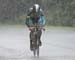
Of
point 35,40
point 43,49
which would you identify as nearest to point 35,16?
point 35,40

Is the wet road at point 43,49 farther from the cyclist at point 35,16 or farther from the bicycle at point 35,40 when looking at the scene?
the cyclist at point 35,16

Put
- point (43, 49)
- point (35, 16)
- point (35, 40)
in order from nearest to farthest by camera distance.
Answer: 1. point (35, 16)
2. point (35, 40)
3. point (43, 49)

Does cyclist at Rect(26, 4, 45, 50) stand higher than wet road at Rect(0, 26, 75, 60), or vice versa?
cyclist at Rect(26, 4, 45, 50)

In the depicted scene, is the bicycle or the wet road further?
the bicycle

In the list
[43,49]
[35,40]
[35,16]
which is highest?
[35,16]

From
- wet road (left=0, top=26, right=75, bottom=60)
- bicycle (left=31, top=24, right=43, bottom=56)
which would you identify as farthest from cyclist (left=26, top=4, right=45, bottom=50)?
wet road (left=0, top=26, right=75, bottom=60)

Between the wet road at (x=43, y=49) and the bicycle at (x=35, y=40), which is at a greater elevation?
the bicycle at (x=35, y=40)

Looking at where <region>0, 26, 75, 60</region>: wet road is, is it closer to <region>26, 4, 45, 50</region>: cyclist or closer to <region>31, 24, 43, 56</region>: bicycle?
<region>31, 24, 43, 56</region>: bicycle

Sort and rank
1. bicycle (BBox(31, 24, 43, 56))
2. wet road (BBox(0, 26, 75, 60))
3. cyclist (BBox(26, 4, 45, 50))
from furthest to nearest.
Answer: bicycle (BBox(31, 24, 43, 56)) → cyclist (BBox(26, 4, 45, 50)) → wet road (BBox(0, 26, 75, 60))

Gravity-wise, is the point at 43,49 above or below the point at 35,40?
below

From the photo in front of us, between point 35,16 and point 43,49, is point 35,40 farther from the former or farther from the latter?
point 43,49

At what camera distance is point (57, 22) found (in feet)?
149

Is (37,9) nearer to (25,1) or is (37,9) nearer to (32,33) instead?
(32,33)

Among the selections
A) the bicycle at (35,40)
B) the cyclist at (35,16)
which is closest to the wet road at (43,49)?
the bicycle at (35,40)
